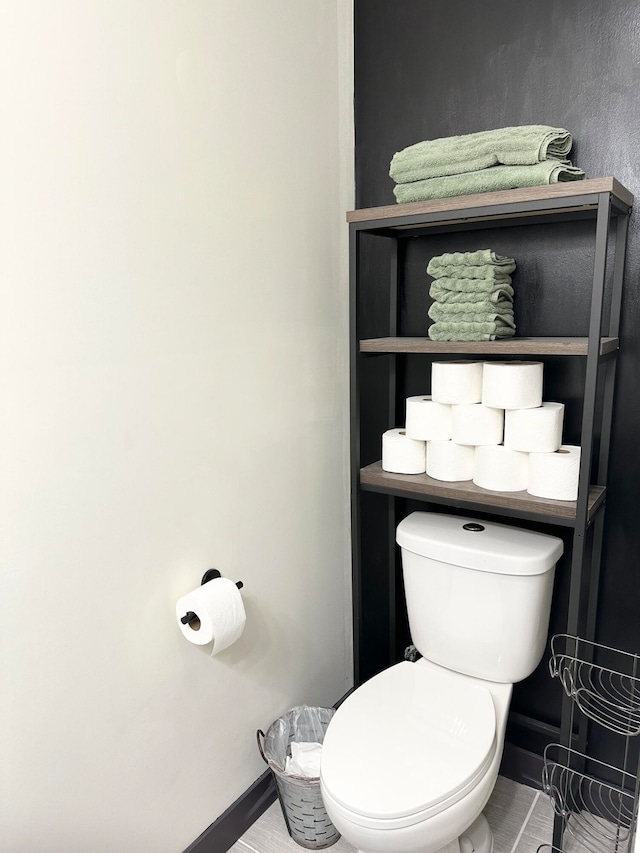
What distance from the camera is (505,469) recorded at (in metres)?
1.51

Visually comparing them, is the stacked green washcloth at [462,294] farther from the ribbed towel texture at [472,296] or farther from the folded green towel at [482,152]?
the folded green towel at [482,152]

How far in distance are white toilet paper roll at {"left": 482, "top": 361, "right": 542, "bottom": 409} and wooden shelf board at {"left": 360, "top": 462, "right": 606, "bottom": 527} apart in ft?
0.71

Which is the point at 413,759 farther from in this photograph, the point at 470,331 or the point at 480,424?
the point at 470,331

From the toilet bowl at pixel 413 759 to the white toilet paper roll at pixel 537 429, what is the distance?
63 cm

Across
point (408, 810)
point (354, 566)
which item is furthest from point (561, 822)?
point (354, 566)

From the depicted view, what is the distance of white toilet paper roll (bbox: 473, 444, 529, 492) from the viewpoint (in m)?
1.51

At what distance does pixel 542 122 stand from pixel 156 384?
1130 millimetres

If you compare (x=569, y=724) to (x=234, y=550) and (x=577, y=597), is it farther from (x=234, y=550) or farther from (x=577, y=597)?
(x=234, y=550)

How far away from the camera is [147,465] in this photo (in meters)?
1.32

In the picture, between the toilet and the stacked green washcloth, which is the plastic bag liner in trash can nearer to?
the toilet

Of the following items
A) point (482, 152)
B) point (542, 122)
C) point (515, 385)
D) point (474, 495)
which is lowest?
point (474, 495)

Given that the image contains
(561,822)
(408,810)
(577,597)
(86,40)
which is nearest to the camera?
(86,40)

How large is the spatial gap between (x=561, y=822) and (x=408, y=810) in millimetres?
538

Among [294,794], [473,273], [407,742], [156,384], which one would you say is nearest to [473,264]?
[473,273]
